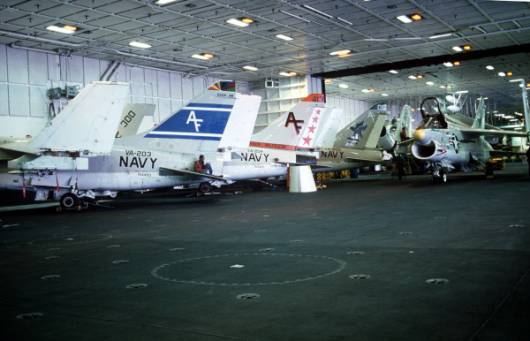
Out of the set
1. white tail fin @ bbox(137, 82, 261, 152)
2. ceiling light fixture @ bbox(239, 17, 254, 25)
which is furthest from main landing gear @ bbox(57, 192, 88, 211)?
ceiling light fixture @ bbox(239, 17, 254, 25)

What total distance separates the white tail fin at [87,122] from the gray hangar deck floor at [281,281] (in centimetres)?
499

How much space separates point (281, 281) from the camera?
4.86 meters

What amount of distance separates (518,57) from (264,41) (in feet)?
63.1

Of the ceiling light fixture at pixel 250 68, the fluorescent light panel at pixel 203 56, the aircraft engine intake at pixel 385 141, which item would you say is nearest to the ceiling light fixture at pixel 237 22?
the fluorescent light panel at pixel 203 56

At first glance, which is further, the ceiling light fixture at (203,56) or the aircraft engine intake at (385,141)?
the aircraft engine intake at (385,141)

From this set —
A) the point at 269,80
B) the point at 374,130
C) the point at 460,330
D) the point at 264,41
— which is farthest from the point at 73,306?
the point at 269,80

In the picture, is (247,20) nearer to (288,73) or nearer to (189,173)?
(189,173)

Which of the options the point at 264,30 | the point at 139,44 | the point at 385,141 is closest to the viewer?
the point at 264,30

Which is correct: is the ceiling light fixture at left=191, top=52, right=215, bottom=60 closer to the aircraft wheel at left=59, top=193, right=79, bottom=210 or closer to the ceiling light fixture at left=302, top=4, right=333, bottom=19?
the ceiling light fixture at left=302, top=4, right=333, bottom=19

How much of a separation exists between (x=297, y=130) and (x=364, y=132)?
25.9 ft

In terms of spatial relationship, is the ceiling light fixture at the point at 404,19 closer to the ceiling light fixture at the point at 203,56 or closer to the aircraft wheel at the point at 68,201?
the ceiling light fixture at the point at 203,56

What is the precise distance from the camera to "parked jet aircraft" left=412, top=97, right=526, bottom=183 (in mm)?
19891

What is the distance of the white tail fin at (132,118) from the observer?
23.7m

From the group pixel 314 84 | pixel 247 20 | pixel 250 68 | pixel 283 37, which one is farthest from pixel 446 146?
pixel 314 84
